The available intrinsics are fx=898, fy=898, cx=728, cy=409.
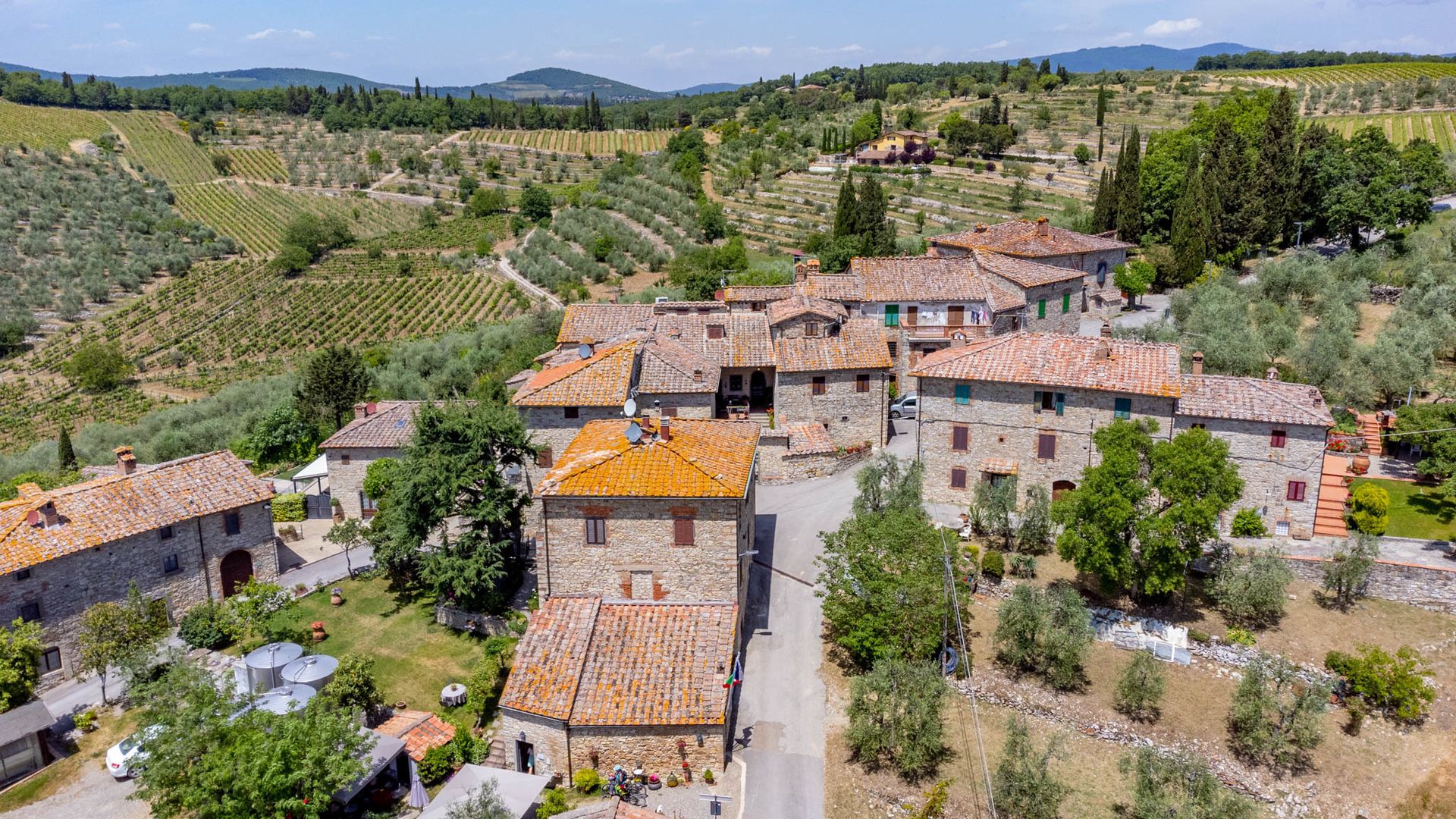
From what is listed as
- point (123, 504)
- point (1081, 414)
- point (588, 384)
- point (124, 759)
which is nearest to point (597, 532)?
point (588, 384)

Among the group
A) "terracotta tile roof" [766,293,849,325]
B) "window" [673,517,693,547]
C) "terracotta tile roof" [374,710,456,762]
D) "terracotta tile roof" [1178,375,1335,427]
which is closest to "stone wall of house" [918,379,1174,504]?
"terracotta tile roof" [1178,375,1335,427]

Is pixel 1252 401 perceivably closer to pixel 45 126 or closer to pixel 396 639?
pixel 396 639

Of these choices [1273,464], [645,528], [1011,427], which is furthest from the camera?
[1011,427]

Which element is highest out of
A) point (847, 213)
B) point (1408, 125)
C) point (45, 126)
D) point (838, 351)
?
point (45, 126)

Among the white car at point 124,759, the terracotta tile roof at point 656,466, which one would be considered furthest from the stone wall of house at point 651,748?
the white car at point 124,759

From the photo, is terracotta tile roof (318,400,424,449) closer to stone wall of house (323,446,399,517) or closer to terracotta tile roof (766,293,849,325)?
stone wall of house (323,446,399,517)

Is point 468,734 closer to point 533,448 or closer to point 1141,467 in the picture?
point 533,448

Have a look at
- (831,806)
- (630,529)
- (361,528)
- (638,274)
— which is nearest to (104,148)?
(638,274)
